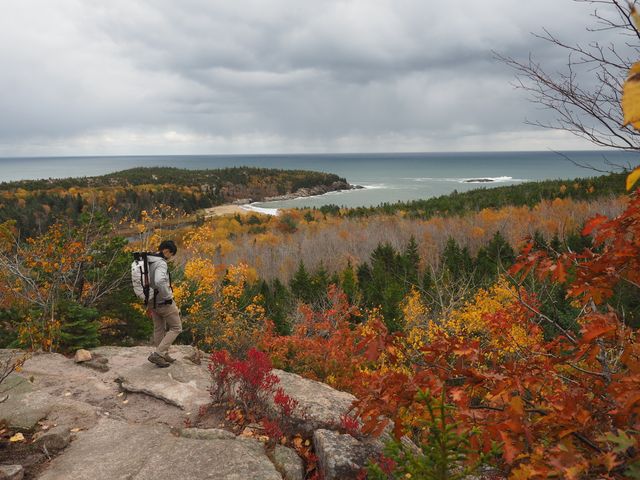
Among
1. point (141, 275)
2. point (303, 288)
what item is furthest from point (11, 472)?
point (303, 288)

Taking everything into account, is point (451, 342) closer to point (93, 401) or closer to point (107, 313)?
point (93, 401)

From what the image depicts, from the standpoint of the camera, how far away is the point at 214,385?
258 inches

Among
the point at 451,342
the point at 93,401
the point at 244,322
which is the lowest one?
the point at 244,322

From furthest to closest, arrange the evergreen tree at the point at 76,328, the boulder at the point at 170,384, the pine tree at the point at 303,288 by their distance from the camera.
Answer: the pine tree at the point at 303,288 < the evergreen tree at the point at 76,328 < the boulder at the point at 170,384

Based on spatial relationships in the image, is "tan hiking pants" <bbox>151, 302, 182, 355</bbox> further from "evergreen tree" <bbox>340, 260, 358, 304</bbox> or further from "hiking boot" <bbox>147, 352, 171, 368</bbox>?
"evergreen tree" <bbox>340, 260, 358, 304</bbox>

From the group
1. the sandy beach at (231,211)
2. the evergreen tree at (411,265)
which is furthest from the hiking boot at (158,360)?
the sandy beach at (231,211)

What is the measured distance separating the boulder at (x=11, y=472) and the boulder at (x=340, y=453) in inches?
127

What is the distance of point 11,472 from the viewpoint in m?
4.25

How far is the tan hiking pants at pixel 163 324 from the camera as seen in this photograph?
7488 millimetres

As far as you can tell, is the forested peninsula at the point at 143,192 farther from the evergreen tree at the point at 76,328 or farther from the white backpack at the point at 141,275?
the white backpack at the point at 141,275

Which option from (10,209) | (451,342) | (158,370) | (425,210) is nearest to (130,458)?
(158,370)

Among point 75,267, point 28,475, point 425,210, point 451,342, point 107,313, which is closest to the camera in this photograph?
point 451,342

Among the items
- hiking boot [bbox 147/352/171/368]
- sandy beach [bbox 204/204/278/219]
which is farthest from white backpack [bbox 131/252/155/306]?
sandy beach [bbox 204/204/278/219]

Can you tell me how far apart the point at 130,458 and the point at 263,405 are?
6.11 ft
